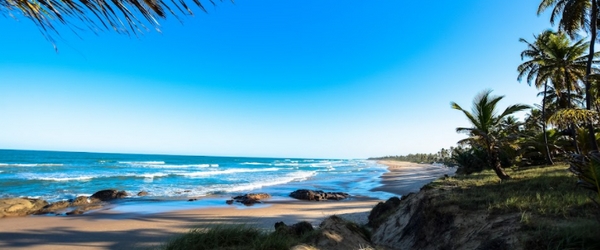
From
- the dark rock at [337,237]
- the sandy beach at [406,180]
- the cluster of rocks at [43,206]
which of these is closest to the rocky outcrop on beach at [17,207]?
the cluster of rocks at [43,206]

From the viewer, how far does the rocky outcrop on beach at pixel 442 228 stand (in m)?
4.38

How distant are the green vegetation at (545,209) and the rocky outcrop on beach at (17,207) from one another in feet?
54.9

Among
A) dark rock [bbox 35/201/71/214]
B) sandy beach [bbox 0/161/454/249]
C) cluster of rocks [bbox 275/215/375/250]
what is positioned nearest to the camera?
cluster of rocks [bbox 275/215/375/250]

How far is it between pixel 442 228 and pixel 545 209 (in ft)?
5.17

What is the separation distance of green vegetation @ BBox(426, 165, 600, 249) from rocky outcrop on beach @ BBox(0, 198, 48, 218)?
1673 cm

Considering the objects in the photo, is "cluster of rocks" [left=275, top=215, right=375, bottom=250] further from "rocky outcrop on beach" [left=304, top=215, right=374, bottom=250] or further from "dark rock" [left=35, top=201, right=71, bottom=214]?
"dark rock" [left=35, top=201, right=71, bottom=214]

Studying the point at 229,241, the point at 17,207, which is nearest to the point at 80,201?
the point at 17,207

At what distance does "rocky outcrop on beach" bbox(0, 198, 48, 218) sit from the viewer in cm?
1312

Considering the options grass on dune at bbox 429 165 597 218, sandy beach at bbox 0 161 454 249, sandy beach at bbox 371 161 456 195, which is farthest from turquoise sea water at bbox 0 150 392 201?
grass on dune at bbox 429 165 597 218

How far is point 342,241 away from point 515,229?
8.18 feet

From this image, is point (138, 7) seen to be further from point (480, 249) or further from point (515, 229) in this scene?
point (515, 229)

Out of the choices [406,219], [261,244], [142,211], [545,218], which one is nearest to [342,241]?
[261,244]

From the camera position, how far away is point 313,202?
56.7ft

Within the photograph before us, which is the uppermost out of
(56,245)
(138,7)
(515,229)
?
(138,7)
